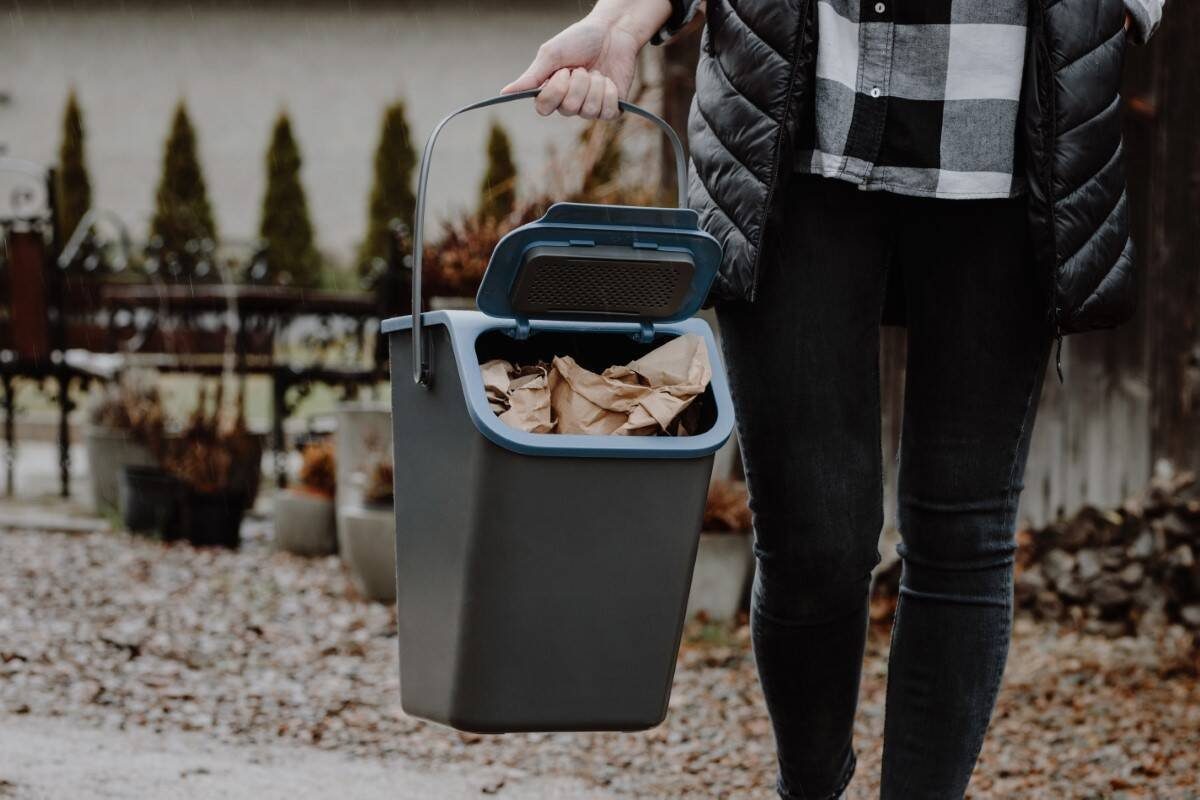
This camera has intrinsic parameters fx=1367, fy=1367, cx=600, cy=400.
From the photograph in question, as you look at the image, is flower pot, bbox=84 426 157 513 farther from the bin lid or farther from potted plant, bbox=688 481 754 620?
the bin lid

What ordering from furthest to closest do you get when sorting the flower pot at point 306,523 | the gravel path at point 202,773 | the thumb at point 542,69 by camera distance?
the flower pot at point 306,523 < the gravel path at point 202,773 < the thumb at point 542,69

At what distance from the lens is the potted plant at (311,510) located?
5.00 m

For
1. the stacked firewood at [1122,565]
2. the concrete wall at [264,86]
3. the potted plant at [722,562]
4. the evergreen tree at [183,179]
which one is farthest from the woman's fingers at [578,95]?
the concrete wall at [264,86]

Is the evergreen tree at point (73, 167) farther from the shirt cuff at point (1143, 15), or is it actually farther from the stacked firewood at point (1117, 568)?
the shirt cuff at point (1143, 15)

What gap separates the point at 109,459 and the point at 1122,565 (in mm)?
4078

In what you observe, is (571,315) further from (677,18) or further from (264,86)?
(264,86)

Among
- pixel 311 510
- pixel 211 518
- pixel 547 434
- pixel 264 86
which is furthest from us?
pixel 264 86

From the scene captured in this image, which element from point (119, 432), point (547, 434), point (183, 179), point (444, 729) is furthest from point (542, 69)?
point (183, 179)

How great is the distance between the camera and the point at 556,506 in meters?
1.33

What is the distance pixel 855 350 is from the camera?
1543 millimetres

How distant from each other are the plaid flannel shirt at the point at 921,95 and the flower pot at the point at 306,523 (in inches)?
148

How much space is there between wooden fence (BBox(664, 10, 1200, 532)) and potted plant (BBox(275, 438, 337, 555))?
82.5 inches

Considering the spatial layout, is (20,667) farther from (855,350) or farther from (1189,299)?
(1189,299)

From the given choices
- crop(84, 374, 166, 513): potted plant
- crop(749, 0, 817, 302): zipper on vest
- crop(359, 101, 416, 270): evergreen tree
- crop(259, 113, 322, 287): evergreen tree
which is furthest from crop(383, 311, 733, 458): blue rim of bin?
crop(259, 113, 322, 287): evergreen tree
